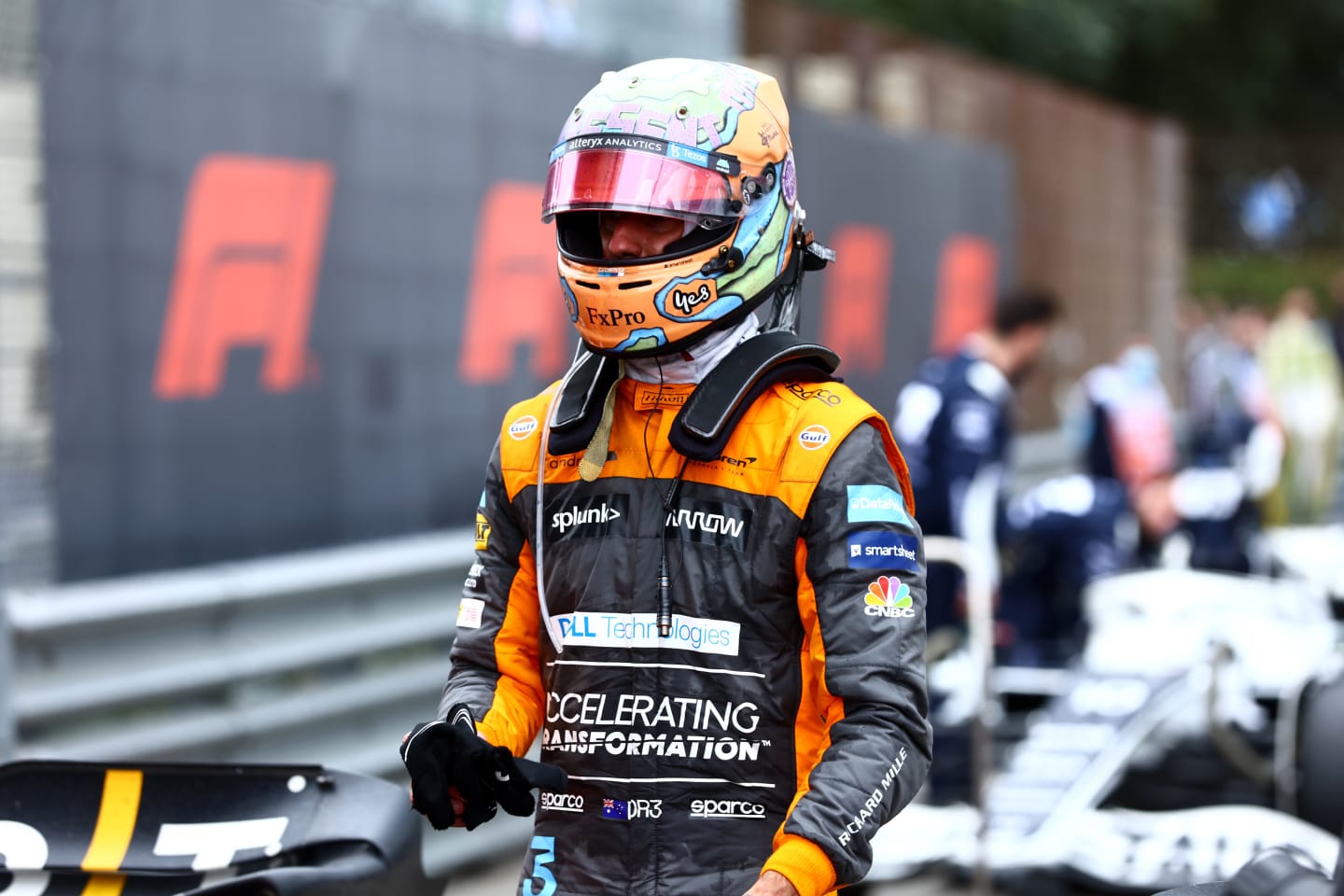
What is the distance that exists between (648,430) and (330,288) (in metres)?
3.24

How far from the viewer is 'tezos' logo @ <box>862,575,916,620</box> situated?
7.87 feet

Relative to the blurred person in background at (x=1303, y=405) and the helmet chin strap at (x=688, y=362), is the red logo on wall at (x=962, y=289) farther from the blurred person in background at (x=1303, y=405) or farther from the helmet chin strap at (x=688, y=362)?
the helmet chin strap at (x=688, y=362)

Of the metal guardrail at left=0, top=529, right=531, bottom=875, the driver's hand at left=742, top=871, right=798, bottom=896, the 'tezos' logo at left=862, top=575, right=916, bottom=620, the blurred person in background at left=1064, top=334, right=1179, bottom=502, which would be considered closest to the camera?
the driver's hand at left=742, top=871, right=798, bottom=896

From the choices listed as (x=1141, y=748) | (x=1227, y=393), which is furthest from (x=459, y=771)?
(x=1227, y=393)

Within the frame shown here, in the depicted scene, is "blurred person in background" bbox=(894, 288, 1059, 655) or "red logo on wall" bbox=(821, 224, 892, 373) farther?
"red logo on wall" bbox=(821, 224, 892, 373)

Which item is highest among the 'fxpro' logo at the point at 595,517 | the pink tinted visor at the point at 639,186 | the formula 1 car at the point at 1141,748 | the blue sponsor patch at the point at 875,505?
the pink tinted visor at the point at 639,186

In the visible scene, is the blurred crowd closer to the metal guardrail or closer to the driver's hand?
the metal guardrail

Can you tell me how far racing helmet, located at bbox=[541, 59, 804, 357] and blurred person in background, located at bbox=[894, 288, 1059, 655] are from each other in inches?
181

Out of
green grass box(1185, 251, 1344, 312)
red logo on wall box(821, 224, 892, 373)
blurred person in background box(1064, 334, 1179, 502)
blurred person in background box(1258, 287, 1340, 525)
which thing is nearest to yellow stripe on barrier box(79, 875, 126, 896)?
red logo on wall box(821, 224, 892, 373)

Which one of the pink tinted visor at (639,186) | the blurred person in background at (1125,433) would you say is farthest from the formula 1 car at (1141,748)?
the pink tinted visor at (639,186)

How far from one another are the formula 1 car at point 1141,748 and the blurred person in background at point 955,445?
14.2 inches

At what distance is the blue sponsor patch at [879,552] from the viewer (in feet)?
7.93

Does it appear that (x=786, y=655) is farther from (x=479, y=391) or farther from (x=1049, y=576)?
(x=1049, y=576)

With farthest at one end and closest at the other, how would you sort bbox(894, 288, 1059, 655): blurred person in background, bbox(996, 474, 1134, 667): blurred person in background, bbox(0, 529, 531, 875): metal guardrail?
bbox(996, 474, 1134, 667): blurred person in background < bbox(894, 288, 1059, 655): blurred person in background < bbox(0, 529, 531, 875): metal guardrail
